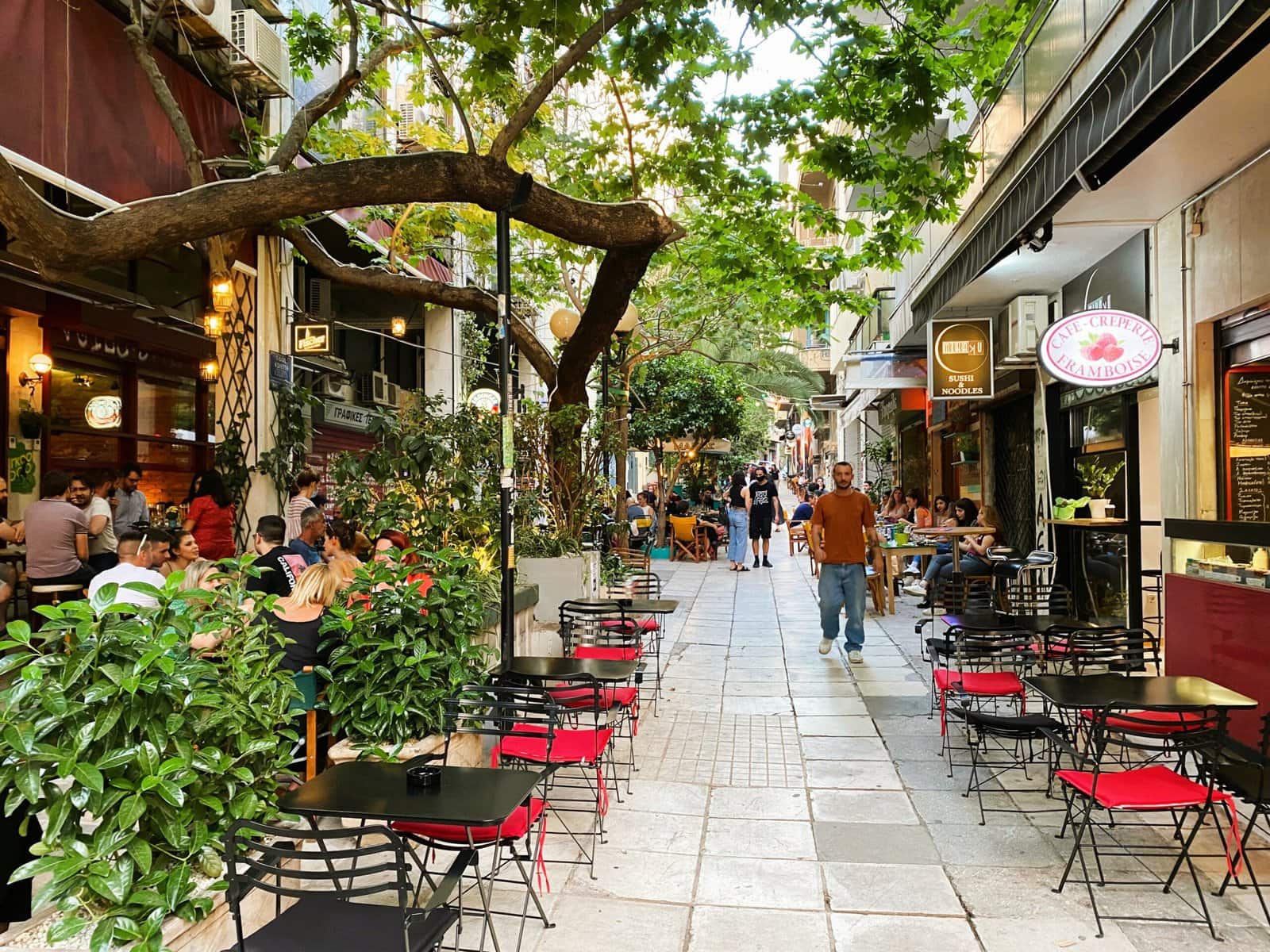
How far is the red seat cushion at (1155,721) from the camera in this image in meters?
4.36

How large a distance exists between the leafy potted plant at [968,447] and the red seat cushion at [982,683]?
405 inches

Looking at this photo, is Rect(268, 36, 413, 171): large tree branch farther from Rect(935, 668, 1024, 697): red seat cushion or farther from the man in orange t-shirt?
Rect(935, 668, 1024, 697): red seat cushion

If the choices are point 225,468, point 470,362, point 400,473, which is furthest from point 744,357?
point 400,473

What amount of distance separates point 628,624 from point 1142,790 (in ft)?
14.5

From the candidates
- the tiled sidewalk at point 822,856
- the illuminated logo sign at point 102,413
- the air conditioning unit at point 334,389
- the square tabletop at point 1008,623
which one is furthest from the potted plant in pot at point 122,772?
the air conditioning unit at point 334,389

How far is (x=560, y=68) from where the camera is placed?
6.20 meters

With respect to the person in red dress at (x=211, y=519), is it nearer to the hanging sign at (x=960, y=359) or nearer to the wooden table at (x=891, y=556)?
the wooden table at (x=891, y=556)

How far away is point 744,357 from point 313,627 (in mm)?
22560

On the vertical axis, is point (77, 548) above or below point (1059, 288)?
below

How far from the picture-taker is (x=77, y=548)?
7953 millimetres

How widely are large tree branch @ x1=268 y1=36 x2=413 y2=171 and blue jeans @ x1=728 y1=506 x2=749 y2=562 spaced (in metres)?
11.7

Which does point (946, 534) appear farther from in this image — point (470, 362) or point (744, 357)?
point (744, 357)

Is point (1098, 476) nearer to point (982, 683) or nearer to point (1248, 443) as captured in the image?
point (1248, 443)

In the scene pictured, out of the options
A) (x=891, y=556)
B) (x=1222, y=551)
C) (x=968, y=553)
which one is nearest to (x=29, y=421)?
(x=1222, y=551)
